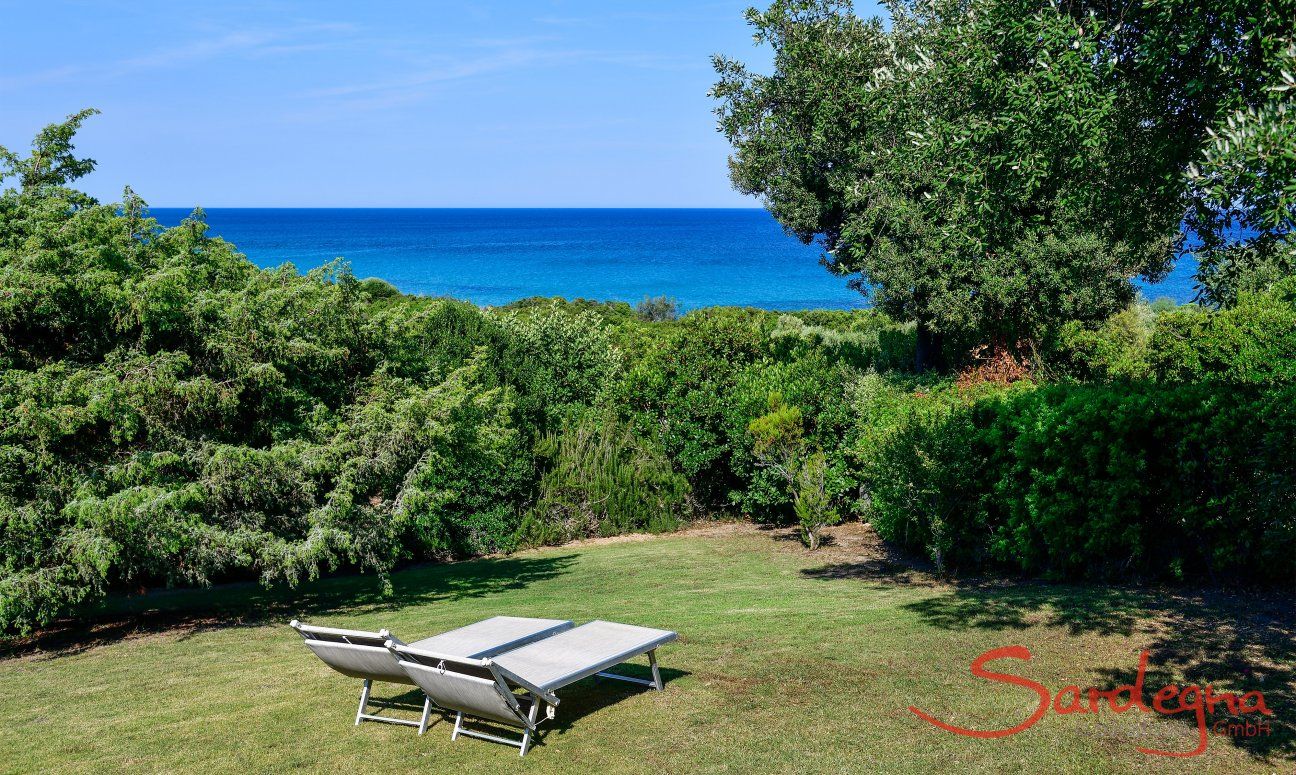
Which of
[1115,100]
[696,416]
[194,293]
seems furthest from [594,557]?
[1115,100]

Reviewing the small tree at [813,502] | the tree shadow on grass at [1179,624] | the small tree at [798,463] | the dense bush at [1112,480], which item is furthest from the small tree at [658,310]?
the tree shadow on grass at [1179,624]

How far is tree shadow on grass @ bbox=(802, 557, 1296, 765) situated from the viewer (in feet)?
19.7

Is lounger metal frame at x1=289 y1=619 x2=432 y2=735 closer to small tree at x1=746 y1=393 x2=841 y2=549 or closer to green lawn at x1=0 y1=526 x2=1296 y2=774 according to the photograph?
green lawn at x1=0 y1=526 x2=1296 y2=774

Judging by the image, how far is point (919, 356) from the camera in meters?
22.8

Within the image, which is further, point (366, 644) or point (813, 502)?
point (813, 502)

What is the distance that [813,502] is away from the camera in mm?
13758

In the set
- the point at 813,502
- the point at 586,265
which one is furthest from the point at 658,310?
the point at 586,265

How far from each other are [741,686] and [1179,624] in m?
3.73

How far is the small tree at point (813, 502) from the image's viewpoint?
45.0ft

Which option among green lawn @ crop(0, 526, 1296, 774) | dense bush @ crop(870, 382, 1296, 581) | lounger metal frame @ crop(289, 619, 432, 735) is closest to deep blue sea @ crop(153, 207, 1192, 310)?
dense bush @ crop(870, 382, 1296, 581)

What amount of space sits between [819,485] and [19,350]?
10100mm

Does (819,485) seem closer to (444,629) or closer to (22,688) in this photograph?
(444,629)

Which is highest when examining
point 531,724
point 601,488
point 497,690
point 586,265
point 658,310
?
point 586,265

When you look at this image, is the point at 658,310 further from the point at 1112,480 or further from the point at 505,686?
the point at 505,686
